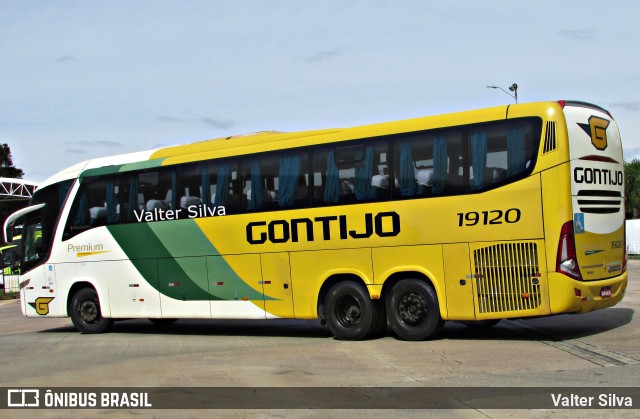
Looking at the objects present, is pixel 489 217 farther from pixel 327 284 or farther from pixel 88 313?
pixel 88 313

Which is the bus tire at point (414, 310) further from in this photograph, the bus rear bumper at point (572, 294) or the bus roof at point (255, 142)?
the bus roof at point (255, 142)

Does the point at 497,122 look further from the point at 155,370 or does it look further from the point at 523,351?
the point at 155,370

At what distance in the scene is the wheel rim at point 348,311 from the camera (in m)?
15.0

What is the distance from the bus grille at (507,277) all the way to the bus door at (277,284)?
12.3 ft

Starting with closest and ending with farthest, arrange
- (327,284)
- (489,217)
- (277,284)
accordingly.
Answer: (489,217), (327,284), (277,284)

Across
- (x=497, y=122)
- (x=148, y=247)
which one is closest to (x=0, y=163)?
(x=148, y=247)

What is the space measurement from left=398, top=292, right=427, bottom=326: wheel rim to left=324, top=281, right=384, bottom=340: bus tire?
55cm

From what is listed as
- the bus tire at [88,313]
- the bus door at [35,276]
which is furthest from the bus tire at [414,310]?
the bus door at [35,276]

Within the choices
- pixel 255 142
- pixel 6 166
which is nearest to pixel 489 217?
pixel 255 142

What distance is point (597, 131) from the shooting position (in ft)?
44.1

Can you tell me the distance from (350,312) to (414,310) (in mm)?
1289

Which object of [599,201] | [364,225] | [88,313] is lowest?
[88,313]

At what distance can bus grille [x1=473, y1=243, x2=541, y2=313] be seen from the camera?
12.9 meters

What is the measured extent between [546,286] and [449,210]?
1.91 metres
